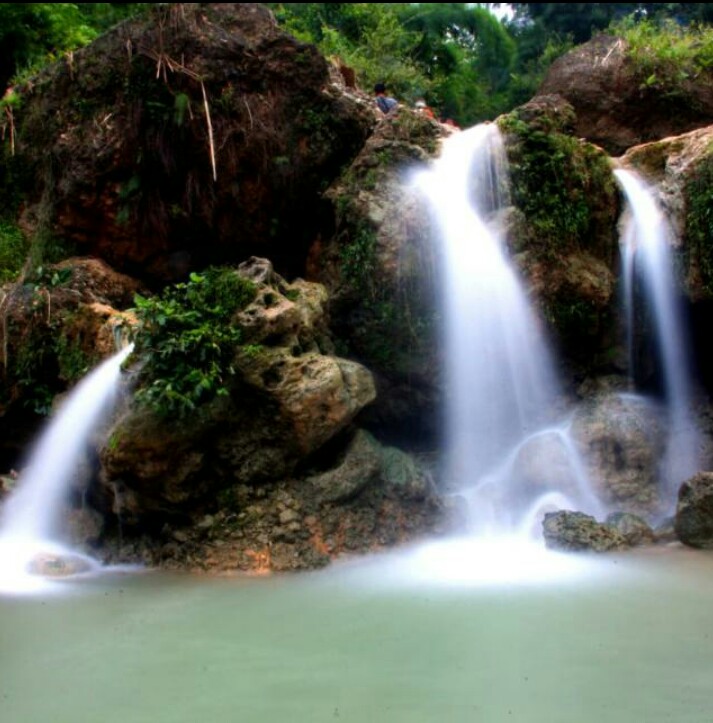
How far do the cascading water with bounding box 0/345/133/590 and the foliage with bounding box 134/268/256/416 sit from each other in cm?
49

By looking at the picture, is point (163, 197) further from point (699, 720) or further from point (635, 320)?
point (699, 720)

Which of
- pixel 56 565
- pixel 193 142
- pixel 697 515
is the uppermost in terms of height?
pixel 193 142

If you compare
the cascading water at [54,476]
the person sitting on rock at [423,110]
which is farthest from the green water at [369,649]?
the person sitting on rock at [423,110]

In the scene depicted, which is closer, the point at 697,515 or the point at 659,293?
the point at 697,515

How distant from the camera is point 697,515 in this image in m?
6.48

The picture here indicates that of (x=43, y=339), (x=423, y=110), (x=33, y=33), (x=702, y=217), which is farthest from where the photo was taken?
(x=33, y=33)

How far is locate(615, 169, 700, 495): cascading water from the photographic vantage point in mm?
8500

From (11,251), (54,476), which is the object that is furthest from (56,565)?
(11,251)

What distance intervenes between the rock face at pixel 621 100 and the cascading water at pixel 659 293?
387 centimetres

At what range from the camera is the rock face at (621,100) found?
11.9 metres

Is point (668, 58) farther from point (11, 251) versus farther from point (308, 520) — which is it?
point (11, 251)

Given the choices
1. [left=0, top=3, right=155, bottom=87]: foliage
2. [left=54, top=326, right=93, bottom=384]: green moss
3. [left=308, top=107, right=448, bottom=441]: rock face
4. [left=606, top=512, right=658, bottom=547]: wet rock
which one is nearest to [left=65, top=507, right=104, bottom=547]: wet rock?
[left=54, top=326, right=93, bottom=384]: green moss

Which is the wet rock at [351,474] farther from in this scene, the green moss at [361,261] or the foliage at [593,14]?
the foliage at [593,14]

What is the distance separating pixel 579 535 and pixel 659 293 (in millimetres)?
3388
